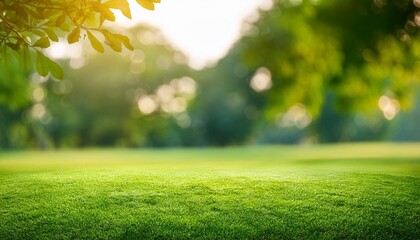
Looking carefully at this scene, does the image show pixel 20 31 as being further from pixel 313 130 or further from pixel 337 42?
pixel 313 130

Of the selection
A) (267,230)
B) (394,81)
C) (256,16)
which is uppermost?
(256,16)

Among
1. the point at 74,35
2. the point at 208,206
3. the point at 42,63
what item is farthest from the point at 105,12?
the point at 208,206

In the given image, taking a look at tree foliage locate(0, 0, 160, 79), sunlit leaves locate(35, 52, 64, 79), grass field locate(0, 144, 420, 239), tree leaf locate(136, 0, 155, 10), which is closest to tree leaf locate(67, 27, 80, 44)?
tree foliage locate(0, 0, 160, 79)

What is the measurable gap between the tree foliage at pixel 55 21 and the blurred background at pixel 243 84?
12.4 metres

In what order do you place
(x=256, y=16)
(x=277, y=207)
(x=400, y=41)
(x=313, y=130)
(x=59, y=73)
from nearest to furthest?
(x=59, y=73) → (x=277, y=207) → (x=400, y=41) → (x=256, y=16) → (x=313, y=130)

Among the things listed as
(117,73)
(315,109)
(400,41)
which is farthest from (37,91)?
(400,41)

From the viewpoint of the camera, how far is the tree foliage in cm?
310

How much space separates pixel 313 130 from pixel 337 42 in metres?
43.7

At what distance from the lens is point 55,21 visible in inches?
133

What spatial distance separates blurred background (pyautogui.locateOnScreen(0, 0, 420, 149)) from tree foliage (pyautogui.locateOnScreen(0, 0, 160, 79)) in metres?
12.4

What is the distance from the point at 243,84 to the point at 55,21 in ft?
158

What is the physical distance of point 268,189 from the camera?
6.45 metres

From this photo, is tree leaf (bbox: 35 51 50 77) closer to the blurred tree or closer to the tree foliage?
the tree foliage

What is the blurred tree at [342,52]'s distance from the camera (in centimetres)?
1421
